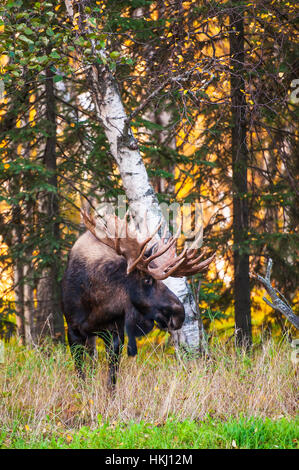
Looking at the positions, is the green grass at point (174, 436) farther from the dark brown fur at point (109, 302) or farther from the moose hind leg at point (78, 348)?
the moose hind leg at point (78, 348)

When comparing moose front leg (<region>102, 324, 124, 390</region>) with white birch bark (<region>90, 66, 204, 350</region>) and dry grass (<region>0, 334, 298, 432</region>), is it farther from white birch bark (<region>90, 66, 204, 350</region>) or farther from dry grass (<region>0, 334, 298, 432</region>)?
white birch bark (<region>90, 66, 204, 350</region>)

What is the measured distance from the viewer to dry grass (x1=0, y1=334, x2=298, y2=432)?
5.75 meters

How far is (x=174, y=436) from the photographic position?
5125 millimetres

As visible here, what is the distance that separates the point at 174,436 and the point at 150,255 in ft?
6.57

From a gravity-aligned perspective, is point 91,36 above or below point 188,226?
above

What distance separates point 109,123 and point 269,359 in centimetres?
365

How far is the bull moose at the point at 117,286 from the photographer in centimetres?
611

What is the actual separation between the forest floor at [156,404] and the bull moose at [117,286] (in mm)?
398

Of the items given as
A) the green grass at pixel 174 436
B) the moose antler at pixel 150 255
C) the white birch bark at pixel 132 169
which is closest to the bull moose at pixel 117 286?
the moose antler at pixel 150 255

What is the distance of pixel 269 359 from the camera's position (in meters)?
7.02

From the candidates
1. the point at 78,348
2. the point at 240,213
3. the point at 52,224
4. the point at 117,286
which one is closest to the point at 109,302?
the point at 117,286

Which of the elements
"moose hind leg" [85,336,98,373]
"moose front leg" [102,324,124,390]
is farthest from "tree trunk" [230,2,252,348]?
"moose front leg" [102,324,124,390]
